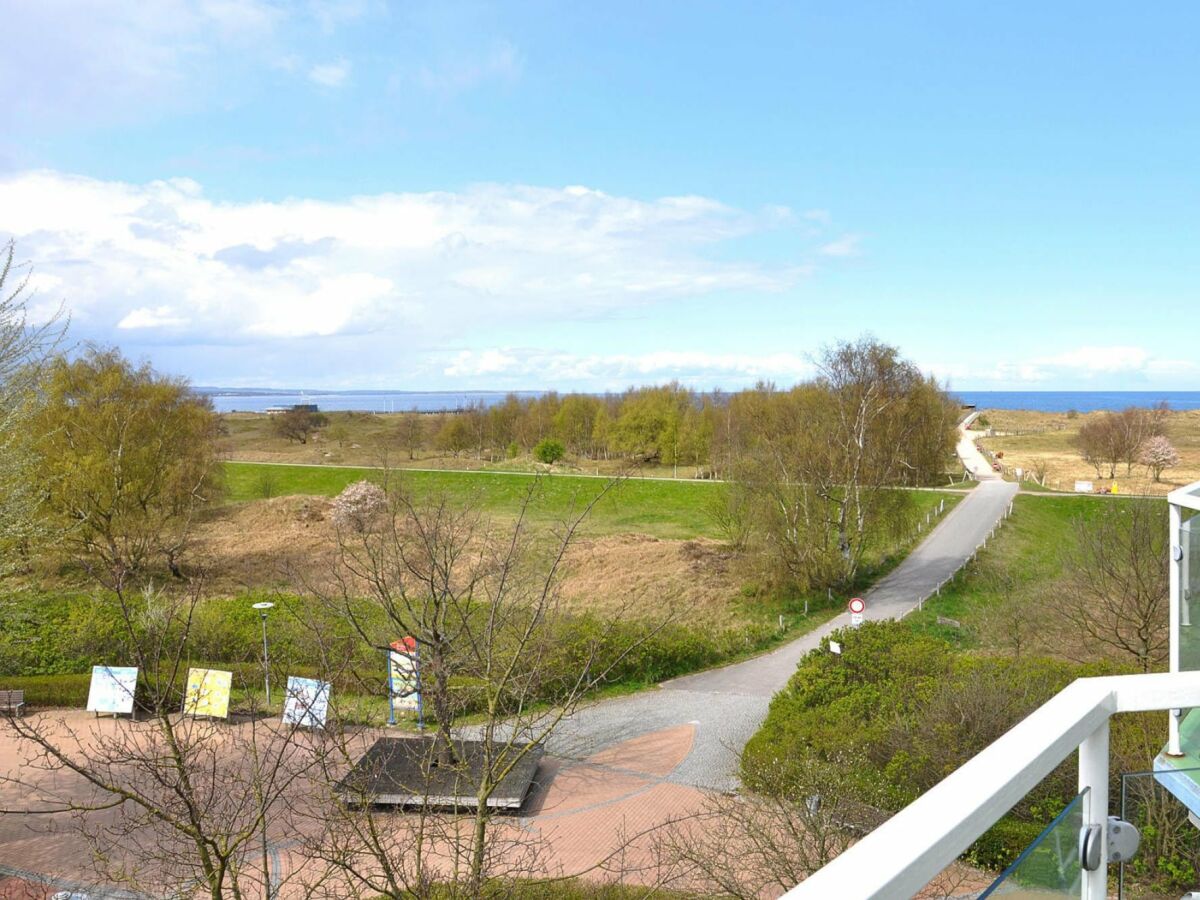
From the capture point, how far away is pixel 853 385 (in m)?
24.7

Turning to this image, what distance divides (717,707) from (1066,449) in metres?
60.0

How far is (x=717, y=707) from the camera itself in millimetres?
16484

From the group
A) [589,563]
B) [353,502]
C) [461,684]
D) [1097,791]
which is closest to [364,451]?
[353,502]

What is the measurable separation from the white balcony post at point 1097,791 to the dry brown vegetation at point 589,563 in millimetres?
19497

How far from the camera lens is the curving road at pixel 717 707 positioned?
13.8 m

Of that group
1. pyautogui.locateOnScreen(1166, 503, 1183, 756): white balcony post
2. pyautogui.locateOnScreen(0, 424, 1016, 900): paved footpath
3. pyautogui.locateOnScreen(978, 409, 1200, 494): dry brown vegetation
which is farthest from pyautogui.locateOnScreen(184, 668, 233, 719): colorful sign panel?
pyautogui.locateOnScreen(978, 409, 1200, 494): dry brown vegetation

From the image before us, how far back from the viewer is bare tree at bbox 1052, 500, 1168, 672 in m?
15.5

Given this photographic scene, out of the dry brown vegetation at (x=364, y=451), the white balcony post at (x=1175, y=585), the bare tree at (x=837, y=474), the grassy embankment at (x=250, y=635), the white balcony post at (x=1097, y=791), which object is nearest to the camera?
the white balcony post at (x=1097, y=791)

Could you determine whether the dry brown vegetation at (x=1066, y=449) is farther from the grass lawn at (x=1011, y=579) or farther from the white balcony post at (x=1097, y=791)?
the white balcony post at (x=1097, y=791)

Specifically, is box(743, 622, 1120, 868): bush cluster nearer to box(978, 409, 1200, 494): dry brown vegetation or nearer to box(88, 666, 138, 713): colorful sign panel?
box(88, 666, 138, 713): colorful sign panel

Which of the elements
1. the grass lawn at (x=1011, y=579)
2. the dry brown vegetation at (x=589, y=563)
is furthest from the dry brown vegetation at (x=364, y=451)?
the grass lawn at (x=1011, y=579)

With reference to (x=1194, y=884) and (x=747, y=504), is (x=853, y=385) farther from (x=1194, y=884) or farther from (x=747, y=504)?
(x=1194, y=884)

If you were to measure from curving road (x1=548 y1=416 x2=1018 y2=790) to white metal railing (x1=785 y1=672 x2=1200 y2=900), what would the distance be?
437 inches

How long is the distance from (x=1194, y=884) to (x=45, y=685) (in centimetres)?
1990
